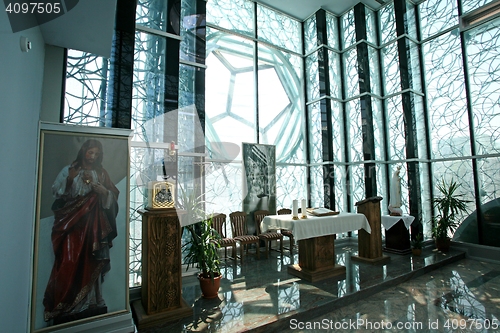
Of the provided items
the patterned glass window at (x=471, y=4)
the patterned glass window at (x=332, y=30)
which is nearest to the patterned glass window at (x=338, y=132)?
the patterned glass window at (x=332, y=30)

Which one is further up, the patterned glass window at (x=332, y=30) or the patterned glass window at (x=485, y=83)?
the patterned glass window at (x=332, y=30)

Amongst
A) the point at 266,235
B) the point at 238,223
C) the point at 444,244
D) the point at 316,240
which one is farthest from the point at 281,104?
the point at 444,244

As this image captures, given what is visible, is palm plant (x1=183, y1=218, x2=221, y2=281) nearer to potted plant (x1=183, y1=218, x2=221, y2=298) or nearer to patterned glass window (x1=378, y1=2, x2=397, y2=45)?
potted plant (x1=183, y1=218, x2=221, y2=298)

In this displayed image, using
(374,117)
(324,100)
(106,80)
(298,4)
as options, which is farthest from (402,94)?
(106,80)

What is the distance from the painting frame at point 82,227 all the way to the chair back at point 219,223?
7.87ft

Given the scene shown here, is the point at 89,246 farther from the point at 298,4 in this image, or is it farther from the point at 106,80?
the point at 298,4

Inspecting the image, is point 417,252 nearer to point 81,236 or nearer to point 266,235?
point 266,235

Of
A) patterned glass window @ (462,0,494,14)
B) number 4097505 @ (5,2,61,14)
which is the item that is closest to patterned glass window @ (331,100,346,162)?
patterned glass window @ (462,0,494,14)

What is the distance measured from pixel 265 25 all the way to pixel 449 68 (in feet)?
14.2

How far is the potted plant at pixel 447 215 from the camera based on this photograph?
18.0 feet

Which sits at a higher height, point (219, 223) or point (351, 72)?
point (351, 72)

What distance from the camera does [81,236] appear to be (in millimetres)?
2508

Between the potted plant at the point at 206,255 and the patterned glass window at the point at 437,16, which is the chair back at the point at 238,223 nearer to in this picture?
the potted plant at the point at 206,255

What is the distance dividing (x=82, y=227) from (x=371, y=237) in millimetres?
4437
